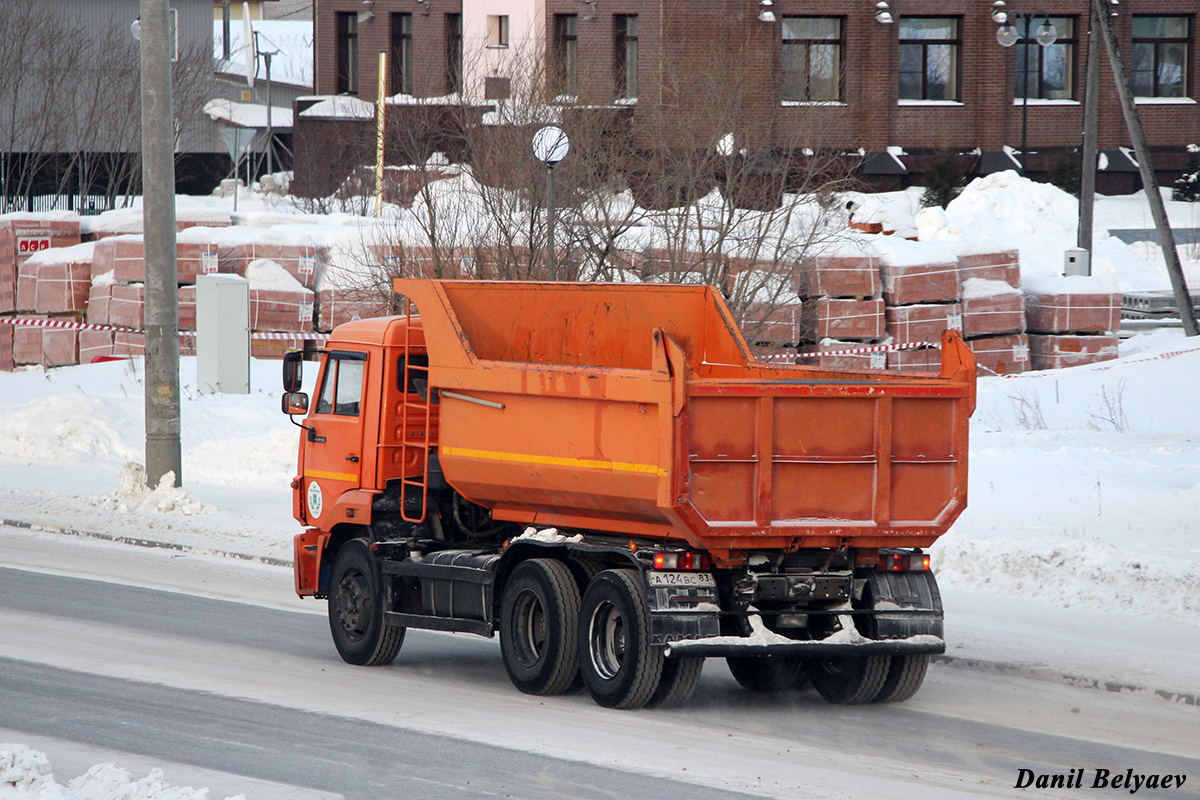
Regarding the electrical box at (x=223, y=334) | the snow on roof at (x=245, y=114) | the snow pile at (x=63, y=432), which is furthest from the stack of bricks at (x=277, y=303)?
the snow on roof at (x=245, y=114)

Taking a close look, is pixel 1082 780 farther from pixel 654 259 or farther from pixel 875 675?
pixel 654 259

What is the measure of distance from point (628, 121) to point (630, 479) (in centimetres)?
1617

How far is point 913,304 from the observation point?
25.2 m

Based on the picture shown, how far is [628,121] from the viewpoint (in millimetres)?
23422

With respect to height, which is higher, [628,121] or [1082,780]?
[628,121]

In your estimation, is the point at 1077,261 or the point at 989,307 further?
the point at 1077,261

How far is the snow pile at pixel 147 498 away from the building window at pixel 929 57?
113 feet

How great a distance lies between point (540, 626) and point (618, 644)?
0.68 metres

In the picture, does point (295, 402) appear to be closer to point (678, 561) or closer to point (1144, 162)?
point (678, 561)

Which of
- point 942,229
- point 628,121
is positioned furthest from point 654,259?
point 942,229

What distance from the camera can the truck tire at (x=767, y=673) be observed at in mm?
9172

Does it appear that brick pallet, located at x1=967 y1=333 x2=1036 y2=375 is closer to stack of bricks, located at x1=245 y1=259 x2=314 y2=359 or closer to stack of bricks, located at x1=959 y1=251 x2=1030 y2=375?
stack of bricks, located at x1=959 y1=251 x2=1030 y2=375

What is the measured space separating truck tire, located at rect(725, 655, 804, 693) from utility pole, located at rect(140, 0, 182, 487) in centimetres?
988

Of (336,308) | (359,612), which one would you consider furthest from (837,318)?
(359,612)
